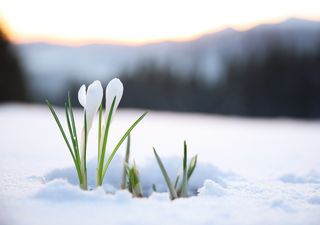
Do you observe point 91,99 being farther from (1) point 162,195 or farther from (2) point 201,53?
(2) point 201,53

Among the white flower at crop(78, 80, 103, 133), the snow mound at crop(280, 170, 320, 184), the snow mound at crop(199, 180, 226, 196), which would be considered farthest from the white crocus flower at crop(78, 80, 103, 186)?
the snow mound at crop(280, 170, 320, 184)

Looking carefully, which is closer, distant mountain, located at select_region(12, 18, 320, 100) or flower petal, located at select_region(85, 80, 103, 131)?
flower petal, located at select_region(85, 80, 103, 131)

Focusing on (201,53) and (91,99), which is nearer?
(91,99)

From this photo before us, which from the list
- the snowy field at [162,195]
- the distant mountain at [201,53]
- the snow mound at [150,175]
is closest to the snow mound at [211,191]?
the snowy field at [162,195]

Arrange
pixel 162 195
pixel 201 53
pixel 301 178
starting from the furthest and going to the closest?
pixel 201 53
pixel 301 178
pixel 162 195

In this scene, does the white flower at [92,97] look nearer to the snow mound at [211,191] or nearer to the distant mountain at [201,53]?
the snow mound at [211,191]

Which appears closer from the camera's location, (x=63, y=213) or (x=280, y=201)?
(x=63, y=213)

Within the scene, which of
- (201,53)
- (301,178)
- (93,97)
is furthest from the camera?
(201,53)

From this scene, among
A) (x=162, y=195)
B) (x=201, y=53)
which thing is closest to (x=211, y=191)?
(x=162, y=195)

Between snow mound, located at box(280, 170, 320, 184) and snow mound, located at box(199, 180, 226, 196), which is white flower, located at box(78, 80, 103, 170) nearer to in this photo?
snow mound, located at box(199, 180, 226, 196)

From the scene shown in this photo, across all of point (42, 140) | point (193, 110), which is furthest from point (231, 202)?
point (193, 110)

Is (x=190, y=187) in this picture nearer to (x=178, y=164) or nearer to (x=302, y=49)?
(x=178, y=164)
